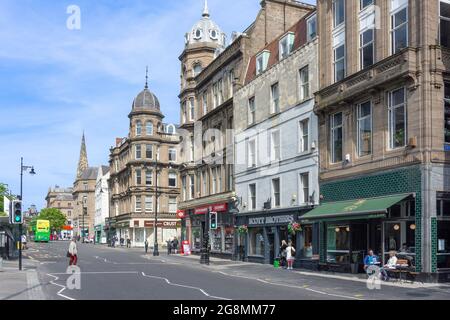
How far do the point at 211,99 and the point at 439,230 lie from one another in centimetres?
2854

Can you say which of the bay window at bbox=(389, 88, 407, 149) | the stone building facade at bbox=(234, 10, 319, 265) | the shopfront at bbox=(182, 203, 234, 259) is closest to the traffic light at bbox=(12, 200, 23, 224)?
the shopfront at bbox=(182, 203, 234, 259)

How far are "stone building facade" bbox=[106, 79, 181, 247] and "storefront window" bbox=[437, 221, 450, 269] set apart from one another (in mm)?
58806

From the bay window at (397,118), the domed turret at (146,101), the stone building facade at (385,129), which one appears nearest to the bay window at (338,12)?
the stone building facade at (385,129)

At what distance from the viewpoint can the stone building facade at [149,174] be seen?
82500 millimetres

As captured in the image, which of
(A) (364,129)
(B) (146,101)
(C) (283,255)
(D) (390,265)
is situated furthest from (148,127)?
(D) (390,265)

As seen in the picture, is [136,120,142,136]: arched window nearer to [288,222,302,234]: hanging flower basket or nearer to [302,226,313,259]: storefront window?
[288,222,302,234]: hanging flower basket

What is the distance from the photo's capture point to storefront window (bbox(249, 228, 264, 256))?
39.9 m

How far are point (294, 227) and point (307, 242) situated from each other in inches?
44.3

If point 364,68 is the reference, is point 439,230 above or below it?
below

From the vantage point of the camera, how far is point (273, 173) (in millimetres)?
38312

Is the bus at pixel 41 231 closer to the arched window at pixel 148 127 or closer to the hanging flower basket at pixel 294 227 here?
the arched window at pixel 148 127

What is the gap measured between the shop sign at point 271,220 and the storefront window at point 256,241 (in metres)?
0.52
